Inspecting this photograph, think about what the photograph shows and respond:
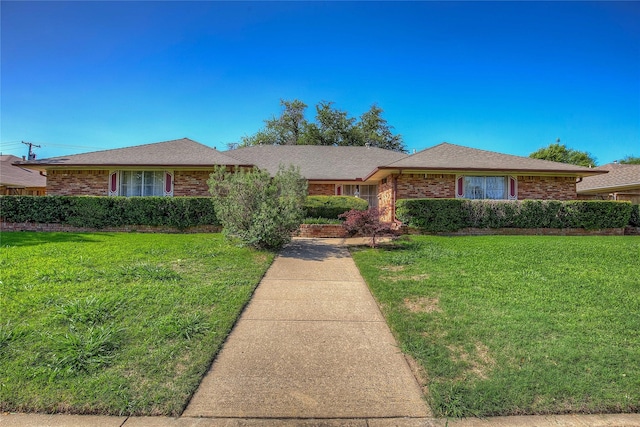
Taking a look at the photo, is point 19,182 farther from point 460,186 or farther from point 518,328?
point 518,328

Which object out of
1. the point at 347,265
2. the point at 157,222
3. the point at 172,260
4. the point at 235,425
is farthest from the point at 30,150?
the point at 235,425

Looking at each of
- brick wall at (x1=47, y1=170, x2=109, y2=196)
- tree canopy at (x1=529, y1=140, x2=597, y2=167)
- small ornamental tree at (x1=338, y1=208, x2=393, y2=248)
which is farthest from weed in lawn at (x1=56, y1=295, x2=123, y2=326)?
tree canopy at (x1=529, y1=140, x2=597, y2=167)

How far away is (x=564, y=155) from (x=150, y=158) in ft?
145

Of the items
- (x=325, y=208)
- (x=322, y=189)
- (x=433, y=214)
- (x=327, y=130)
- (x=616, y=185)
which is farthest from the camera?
(x=327, y=130)

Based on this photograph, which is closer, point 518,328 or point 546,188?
point 518,328

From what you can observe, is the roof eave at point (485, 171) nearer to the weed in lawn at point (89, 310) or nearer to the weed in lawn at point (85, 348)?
the weed in lawn at point (89, 310)

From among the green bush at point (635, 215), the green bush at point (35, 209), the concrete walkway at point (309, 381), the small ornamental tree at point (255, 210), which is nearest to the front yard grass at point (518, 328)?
the concrete walkway at point (309, 381)

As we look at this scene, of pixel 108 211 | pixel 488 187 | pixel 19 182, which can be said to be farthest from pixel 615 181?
pixel 19 182

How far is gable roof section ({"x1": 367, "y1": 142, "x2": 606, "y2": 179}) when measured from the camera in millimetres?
15109

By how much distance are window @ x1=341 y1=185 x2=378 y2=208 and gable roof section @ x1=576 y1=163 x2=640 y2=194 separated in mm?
13308

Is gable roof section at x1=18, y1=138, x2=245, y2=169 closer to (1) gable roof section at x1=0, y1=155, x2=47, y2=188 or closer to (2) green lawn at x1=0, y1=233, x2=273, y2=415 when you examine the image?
(2) green lawn at x1=0, y1=233, x2=273, y2=415

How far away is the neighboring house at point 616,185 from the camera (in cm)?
2147

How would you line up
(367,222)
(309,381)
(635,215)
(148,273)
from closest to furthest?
1. (309,381)
2. (148,273)
3. (367,222)
4. (635,215)

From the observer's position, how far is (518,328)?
4289 millimetres
